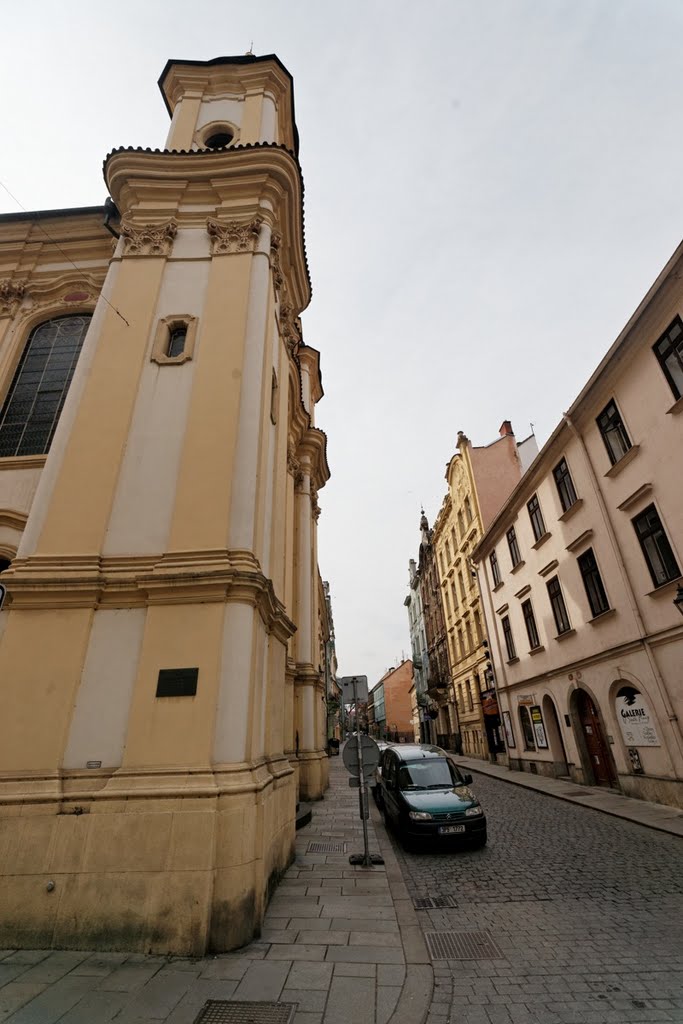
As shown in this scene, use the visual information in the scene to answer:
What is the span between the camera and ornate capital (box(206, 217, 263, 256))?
9609mm

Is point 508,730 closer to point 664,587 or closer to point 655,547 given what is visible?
point 664,587

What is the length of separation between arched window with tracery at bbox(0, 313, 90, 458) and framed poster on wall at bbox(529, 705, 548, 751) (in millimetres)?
19146

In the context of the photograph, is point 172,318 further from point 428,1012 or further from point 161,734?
point 428,1012

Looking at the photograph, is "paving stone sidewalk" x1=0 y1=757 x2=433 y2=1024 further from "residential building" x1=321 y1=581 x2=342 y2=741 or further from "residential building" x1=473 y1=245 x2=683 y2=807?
"residential building" x1=321 y1=581 x2=342 y2=741

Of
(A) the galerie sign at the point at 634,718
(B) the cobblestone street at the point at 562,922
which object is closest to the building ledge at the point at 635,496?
(A) the galerie sign at the point at 634,718

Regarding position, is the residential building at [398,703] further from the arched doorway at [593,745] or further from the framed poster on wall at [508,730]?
the arched doorway at [593,745]

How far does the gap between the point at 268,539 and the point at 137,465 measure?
8.02 ft

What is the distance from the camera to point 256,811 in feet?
18.5

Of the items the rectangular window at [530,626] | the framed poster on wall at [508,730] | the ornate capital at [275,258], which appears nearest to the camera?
the ornate capital at [275,258]

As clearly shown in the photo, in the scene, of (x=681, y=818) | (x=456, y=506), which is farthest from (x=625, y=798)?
(x=456, y=506)

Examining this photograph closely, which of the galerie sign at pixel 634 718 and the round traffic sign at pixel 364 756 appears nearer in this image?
the round traffic sign at pixel 364 756

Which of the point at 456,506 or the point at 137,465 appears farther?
the point at 456,506

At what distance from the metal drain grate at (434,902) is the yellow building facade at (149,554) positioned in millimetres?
2050

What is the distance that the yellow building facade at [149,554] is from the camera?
17.3 feet
